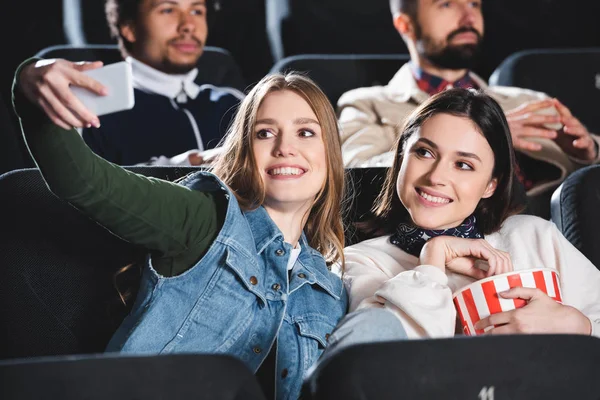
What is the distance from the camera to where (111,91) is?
0.82 m

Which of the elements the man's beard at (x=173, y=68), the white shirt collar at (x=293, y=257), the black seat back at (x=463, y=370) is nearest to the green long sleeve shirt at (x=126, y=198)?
the white shirt collar at (x=293, y=257)

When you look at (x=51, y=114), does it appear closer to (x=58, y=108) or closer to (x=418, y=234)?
(x=58, y=108)

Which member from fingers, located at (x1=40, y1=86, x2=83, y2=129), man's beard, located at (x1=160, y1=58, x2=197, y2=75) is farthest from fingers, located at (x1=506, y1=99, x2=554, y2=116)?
fingers, located at (x1=40, y1=86, x2=83, y2=129)

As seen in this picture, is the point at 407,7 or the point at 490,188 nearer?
the point at 490,188

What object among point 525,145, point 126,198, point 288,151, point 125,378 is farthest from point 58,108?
point 525,145

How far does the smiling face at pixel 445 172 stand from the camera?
3.92 feet

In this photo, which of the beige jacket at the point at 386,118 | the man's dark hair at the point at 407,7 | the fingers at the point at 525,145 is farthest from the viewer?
the man's dark hair at the point at 407,7

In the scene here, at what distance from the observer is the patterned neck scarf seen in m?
1.21

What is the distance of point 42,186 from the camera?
114 centimetres

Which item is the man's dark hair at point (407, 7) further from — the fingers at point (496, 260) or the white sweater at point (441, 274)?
the fingers at point (496, 260)

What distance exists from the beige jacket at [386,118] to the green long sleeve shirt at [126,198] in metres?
0.70

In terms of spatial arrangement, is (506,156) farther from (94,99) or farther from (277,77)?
(94,99)

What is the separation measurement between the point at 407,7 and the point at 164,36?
59 centimetres

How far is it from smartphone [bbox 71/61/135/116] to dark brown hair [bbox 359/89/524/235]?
55 centimetres
